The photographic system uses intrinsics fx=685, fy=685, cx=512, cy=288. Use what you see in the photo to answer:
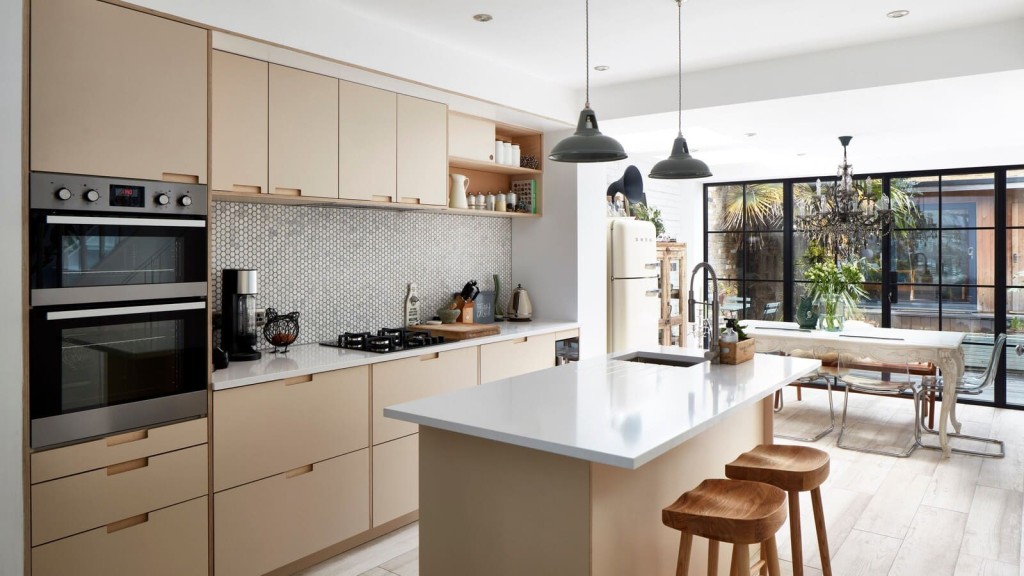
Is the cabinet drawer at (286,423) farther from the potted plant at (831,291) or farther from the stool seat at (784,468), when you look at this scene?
the potted plant at (831,291)

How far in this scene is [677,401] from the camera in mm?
2373

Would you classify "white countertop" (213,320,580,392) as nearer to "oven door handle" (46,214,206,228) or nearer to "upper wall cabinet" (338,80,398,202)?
"oven door handle" (46,214,206,228)

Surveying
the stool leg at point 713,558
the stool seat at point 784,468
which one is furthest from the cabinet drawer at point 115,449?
the stool seat at point 784,468

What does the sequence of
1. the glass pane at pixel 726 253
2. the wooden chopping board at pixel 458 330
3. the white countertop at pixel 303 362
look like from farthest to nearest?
the glass pane at pixel 726 253, the wooden chopping board at pixel 458 330, the white countertop at pixel 303 362

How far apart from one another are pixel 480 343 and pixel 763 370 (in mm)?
1624

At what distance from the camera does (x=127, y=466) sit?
2.46 metres

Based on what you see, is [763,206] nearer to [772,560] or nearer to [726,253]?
[726,253]

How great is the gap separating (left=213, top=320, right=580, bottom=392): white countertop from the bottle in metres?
0.58

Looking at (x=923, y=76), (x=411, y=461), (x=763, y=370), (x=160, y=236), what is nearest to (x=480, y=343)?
(x=411, y=461)

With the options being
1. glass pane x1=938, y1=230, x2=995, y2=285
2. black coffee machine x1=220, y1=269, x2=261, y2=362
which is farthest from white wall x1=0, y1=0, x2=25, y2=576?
glass pane x1=938, y1=230, x2=995, y2=285

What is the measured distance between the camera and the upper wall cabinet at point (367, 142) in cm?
346

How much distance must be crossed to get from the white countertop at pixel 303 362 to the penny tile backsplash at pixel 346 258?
297 mm

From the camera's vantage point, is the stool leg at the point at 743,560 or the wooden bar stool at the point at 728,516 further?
the stool leg at the point at 743,560

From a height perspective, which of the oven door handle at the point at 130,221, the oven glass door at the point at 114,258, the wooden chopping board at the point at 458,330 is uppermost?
the oven door handle at the point at 130,221
